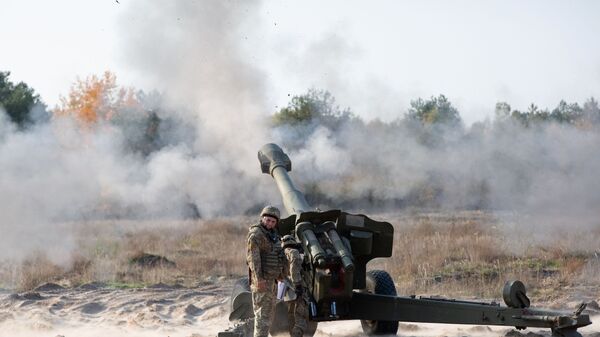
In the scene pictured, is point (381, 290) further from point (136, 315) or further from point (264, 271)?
point (136, 315)

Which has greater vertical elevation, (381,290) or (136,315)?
(381,290)

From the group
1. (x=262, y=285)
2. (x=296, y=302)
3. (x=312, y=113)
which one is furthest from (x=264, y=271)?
(x=312, y=113)

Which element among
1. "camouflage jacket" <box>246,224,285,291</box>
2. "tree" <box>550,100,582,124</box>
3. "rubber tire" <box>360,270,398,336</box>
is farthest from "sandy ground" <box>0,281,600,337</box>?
"tree" <box>550,100,582,124</box>

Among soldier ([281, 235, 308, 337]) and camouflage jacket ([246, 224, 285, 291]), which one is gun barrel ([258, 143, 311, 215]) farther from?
camouflage jacket ([246, 224, 285, 291])

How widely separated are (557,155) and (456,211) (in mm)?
5079

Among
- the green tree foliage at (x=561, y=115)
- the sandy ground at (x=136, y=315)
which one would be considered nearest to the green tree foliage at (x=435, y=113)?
the green tree foliage at (x=561, y=115)

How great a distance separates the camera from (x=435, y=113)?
26594 millimetres

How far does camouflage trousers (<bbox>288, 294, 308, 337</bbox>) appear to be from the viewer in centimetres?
980

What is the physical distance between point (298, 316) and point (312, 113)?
1356 centimetres

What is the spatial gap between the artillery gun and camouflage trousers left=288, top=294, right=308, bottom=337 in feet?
0.55

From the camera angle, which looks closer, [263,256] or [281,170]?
[263,256]

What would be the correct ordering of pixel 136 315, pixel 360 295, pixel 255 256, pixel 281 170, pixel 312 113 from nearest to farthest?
pixel 255 256
pixel 360 295
pixel 281 170
pixel 136 315
pixel 312 113

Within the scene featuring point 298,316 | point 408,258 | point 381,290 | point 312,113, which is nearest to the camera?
point 298,316

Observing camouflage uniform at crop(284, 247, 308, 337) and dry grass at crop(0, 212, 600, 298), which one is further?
dry grass at crop(0, 212, 600, 298)
